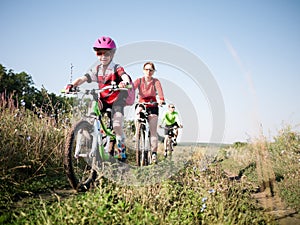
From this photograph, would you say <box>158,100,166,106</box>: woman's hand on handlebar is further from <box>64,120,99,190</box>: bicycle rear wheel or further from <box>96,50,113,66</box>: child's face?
<box>64,120,99,190</box>: bicycle rear wheel

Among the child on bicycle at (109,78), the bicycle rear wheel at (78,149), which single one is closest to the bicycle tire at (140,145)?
the child on bicycle at (109,78)

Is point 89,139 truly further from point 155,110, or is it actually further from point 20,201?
point 155,110

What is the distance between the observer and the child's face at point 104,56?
512cm

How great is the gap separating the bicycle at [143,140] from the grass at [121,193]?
0.87 meters

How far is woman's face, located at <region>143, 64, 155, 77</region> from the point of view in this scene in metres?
7.14

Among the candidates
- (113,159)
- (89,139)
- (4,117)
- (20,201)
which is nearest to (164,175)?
(113,159)

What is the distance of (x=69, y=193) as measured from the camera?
14.1 ft

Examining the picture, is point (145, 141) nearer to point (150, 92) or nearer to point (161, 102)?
point (161, 102)

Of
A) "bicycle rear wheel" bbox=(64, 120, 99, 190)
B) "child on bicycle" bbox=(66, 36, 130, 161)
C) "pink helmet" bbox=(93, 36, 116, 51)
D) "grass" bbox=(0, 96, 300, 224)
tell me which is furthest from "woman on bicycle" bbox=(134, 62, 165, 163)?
"bicycle rear wheel" bbox=(64, 120, 99, 190)

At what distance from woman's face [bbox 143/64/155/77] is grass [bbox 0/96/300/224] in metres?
2.41

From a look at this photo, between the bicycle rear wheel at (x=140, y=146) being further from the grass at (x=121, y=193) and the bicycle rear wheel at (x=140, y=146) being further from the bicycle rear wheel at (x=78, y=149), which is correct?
the bicycle rear wheel at (x=78, y=149)

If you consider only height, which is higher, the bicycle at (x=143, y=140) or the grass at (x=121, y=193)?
the bicycle at (x=143, y=140)

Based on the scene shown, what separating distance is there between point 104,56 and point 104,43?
23 cm

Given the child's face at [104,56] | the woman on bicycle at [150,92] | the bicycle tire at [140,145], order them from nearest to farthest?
the child's face at [104,56] → the bicycle tire at [140,145] → the woman on bicycle at [150,92]
